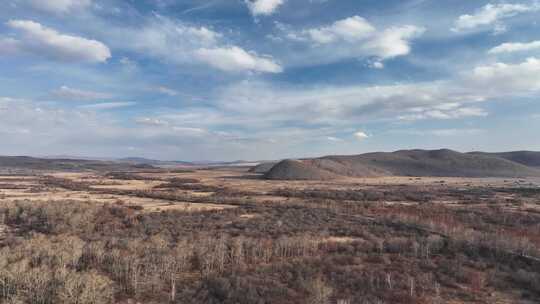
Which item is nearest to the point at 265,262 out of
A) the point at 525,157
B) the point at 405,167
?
the point at 405,167

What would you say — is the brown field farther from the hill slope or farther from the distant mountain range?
the hill slope

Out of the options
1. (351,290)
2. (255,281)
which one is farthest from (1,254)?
(351,290)

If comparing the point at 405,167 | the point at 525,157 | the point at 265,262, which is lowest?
the point at 265,262

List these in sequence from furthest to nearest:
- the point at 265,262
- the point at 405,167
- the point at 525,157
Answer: the point at 525,157 → the point at 405,167 → the point at 265,262

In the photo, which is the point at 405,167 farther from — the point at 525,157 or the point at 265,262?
the point at 265,262

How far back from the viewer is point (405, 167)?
11912 centimetres

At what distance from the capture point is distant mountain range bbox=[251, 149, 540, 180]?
87.4 metres

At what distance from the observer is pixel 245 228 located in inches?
841

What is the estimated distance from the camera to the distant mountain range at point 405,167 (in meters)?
87.4

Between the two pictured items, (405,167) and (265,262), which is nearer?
(265,262)

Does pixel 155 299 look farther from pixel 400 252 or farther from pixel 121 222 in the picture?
pixel 121 222

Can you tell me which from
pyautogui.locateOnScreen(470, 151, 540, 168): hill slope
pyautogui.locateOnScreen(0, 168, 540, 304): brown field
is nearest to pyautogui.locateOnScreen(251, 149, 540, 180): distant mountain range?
pyautogui.locateOnScreen(470, 151, 540, 168): hill slope

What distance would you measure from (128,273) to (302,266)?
6.27 m

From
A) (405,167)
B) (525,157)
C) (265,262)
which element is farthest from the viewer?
(525,157)
